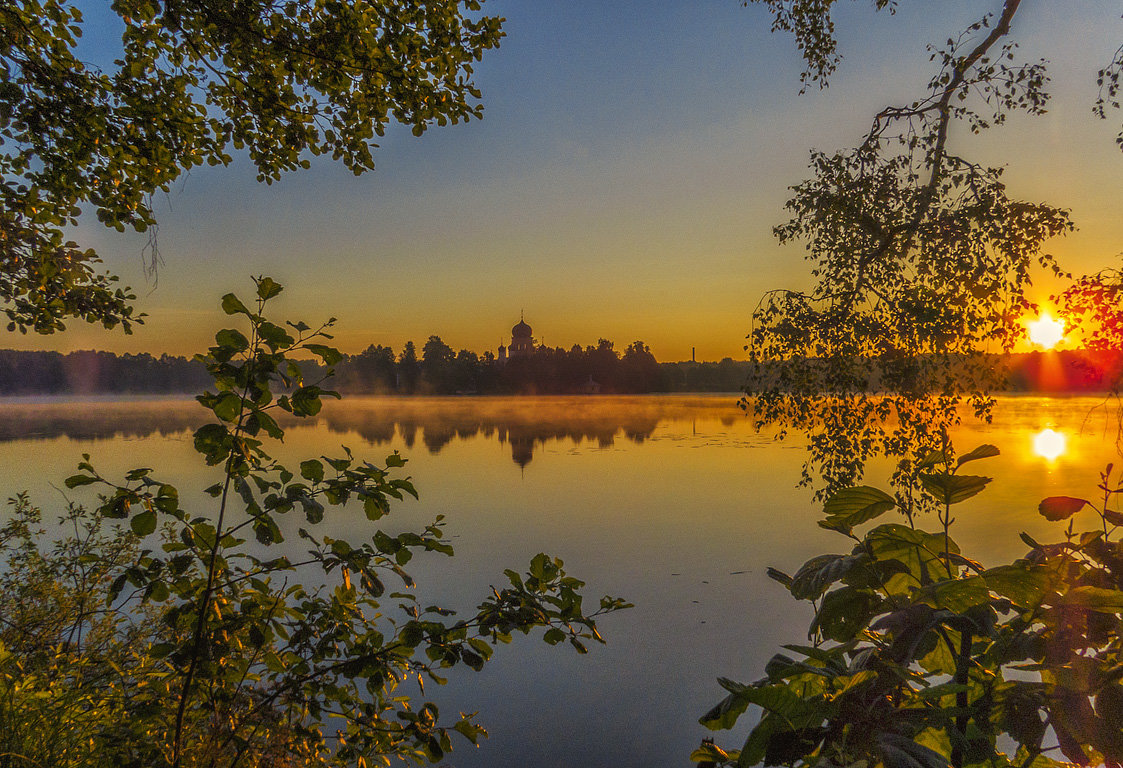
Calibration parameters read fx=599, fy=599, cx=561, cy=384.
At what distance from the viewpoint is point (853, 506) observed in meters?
1.50

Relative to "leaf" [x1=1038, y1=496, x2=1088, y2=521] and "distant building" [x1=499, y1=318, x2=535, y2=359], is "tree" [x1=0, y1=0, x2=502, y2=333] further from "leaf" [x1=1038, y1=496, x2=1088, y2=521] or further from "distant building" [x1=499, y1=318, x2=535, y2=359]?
"distant building" [x1=499, y1=318, x2=535, y2=359]

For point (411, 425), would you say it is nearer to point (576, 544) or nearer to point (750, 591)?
point (576, 544)

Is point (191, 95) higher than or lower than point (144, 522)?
higher

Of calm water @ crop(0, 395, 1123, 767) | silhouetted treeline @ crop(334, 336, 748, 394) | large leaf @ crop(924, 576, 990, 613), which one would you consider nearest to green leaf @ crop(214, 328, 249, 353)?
large leaf @ crop(924, 576, 990, 613)

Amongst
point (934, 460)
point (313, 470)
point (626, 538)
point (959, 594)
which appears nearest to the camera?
point (959, 594)

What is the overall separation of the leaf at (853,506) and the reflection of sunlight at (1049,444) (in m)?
31.7

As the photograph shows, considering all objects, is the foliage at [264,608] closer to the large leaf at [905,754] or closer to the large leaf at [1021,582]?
the large leaf at [905,754]

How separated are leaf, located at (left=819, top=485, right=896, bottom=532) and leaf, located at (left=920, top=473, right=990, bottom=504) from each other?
0.11 meters

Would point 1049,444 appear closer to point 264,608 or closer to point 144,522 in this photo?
point 264,608

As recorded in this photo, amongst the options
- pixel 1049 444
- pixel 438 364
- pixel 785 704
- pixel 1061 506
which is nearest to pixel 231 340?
pixel 785 704

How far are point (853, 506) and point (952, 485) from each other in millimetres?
228

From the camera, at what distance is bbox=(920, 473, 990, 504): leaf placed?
4.67ft

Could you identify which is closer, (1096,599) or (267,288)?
(1096,599)

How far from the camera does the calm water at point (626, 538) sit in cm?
712
